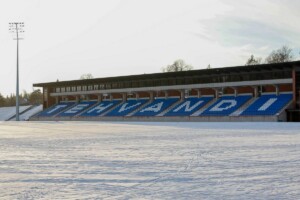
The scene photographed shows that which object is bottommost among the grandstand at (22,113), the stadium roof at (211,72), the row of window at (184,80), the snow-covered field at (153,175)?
the snow-covered field at (153,175)

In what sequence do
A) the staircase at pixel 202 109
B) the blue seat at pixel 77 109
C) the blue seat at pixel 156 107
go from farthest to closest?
the blue seat at pixel 77 109 < the blue seat at pixel 156 107 < the staircase at pixel 202 109

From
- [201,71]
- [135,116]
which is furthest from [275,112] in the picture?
[135,116]

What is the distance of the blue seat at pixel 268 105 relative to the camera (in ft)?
193

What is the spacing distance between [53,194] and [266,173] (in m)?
5.49

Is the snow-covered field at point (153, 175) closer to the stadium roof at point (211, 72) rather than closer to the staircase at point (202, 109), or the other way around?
the stadium roof at point (211, 72)

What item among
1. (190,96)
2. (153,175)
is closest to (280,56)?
(190,96)

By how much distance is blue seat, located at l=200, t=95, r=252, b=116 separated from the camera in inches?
2516

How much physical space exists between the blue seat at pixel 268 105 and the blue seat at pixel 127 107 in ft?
76.6

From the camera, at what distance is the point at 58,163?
13609 mm

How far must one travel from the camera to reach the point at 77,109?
87438 millimetres

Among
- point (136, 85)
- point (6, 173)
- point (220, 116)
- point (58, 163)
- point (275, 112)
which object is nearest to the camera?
point (6, 173)

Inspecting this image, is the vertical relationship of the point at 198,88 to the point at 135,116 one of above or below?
above

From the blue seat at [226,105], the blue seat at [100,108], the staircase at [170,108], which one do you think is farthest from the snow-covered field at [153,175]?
the blue seat at [100,108]

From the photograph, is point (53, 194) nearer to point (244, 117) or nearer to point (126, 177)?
point (126, 177)
